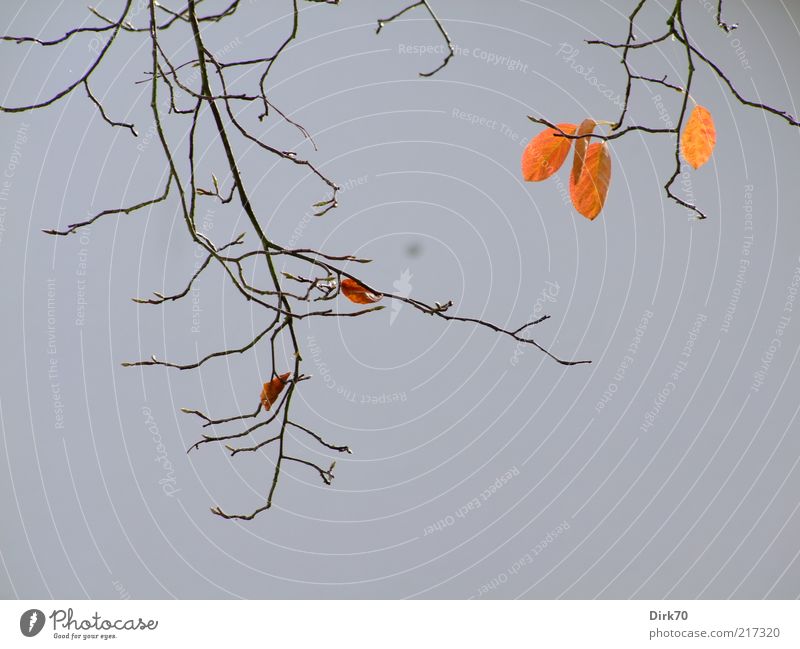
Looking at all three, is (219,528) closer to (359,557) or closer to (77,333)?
(359,557)

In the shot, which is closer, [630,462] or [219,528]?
[219,528]

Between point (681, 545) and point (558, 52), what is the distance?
818 millimetres

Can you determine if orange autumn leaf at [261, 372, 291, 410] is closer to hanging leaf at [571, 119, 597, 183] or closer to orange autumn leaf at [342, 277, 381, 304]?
orange autumn leaf at [342, 277, 381, 304]

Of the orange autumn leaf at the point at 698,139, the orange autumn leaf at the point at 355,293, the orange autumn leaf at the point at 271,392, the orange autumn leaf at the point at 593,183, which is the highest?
the orange autumn leaf at the point at 698,139

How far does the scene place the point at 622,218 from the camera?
1.54 m

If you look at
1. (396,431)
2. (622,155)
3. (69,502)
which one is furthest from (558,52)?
(69,502)

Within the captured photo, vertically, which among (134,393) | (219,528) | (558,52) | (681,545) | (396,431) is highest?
(558,52)

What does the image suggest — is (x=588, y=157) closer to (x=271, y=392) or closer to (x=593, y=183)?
(x=593, y=183)

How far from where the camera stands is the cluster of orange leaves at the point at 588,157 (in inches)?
15.1

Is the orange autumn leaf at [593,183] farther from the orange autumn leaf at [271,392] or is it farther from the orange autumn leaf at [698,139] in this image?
the orange autumn leaf at [271,392]

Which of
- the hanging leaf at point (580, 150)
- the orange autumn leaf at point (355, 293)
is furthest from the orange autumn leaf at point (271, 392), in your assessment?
the hanging leaf at point (580, 150)

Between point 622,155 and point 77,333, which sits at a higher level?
point 622,155

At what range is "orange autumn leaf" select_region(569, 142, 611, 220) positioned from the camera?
38 cm

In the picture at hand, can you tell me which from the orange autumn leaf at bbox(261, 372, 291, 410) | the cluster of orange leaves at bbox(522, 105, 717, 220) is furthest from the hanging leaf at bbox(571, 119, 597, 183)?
the orange autumn leaf at bbox(261, 372, 291, 410)
